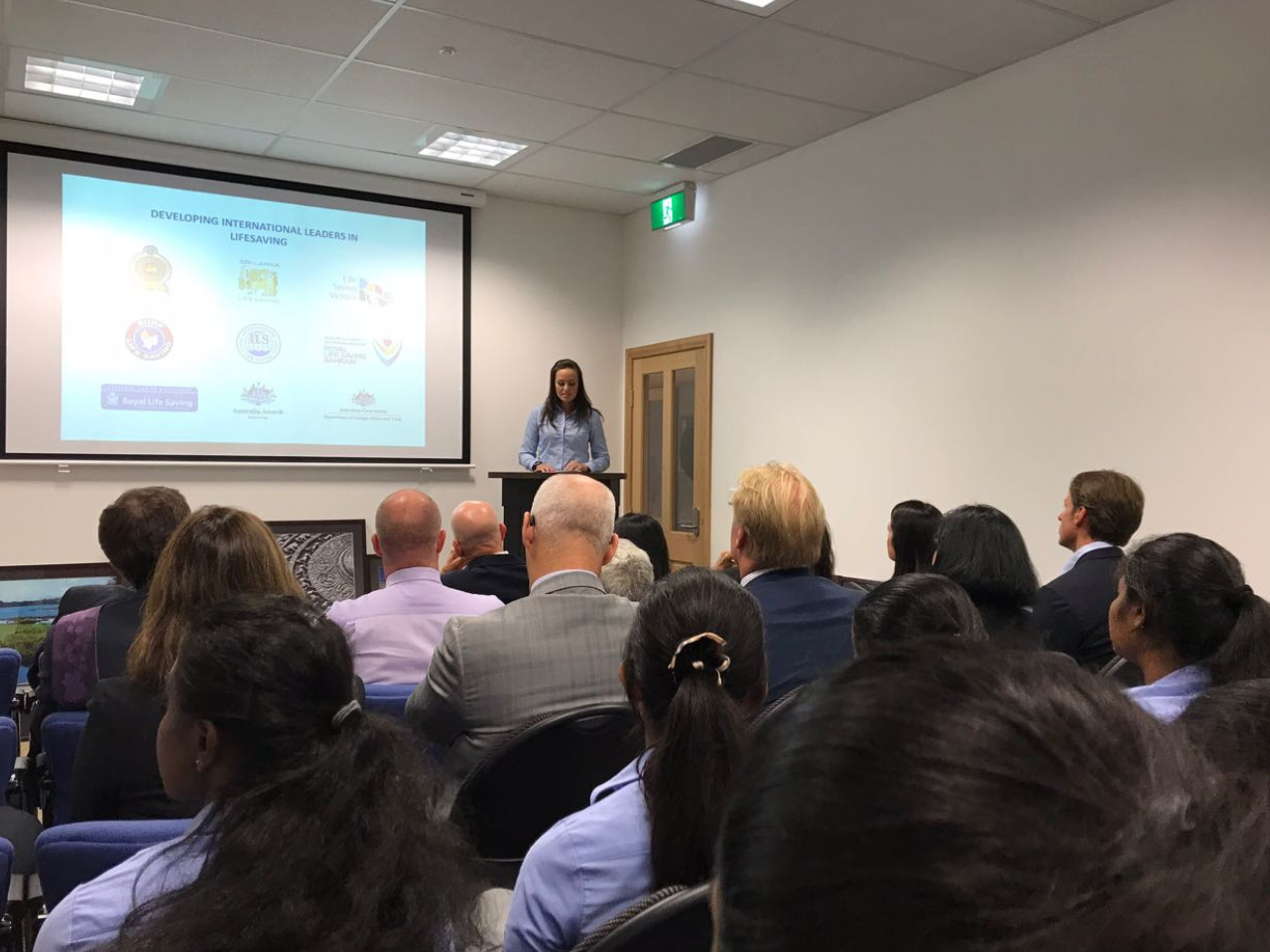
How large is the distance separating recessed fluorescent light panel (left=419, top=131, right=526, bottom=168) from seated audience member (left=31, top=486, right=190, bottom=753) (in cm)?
350

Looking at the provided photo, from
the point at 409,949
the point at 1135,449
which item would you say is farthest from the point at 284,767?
the point at 1135,449

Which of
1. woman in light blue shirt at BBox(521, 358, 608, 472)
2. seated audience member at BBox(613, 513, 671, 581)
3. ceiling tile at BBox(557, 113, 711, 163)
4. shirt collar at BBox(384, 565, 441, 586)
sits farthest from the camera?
woman in light blue shirt at BBox(521, 358, 608, 472)

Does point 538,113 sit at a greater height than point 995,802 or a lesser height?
greater

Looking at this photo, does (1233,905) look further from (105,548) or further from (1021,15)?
(1021,15)

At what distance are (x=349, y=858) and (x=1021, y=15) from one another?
4.13 metres

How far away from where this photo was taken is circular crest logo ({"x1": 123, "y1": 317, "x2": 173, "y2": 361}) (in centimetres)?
548

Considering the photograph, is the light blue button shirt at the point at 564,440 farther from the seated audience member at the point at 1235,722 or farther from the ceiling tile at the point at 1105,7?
the seated audience member at the point at 1235,722

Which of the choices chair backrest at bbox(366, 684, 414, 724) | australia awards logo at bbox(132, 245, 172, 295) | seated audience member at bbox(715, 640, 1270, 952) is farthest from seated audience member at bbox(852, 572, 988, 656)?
australia awards logo at bbox(132, 245, 172, 295)

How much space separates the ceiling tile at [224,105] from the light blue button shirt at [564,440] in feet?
7.06

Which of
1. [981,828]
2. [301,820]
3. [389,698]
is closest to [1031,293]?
[389,698]

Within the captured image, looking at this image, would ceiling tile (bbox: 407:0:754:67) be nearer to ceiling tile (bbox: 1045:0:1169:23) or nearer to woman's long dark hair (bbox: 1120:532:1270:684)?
ceiling tile (bbox: 1045:0:1169:23)

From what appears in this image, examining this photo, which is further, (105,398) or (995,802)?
(105,398)

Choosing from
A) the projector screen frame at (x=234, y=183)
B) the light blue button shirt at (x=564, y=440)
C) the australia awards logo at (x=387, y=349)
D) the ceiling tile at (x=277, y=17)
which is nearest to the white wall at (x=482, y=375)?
the projector screen frame at (x=234, y=183)

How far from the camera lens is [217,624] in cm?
110
